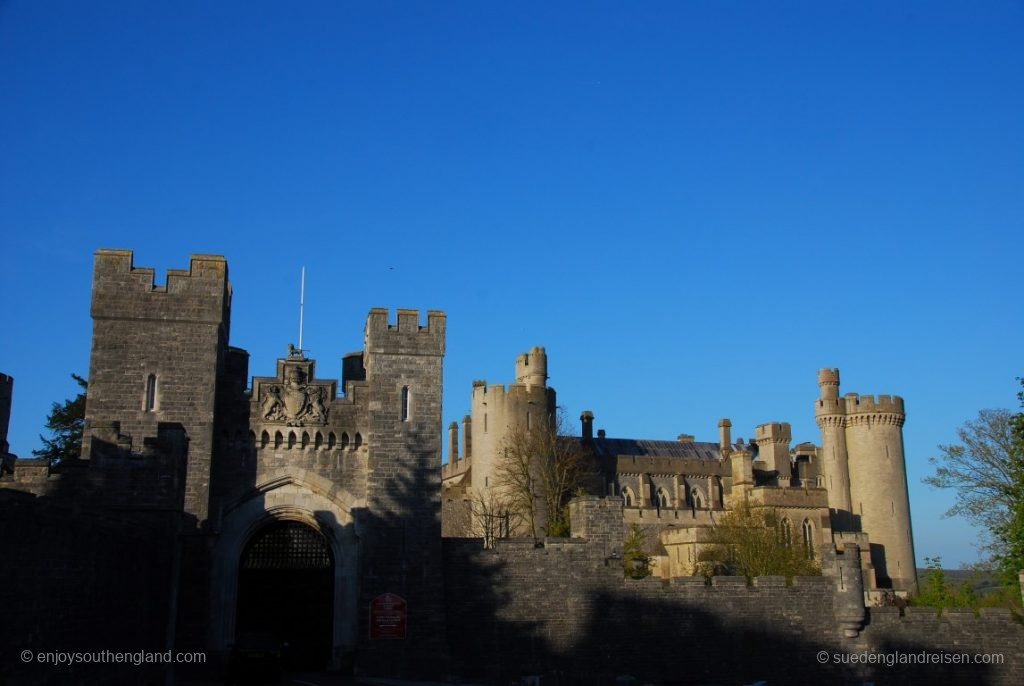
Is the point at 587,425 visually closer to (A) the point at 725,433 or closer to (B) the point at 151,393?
(A) the point at 725,433

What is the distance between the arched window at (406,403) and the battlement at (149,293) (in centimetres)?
499

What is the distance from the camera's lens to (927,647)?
2773 centimetres

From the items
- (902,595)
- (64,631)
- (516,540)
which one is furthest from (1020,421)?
(902,595)

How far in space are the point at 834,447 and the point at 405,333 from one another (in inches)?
1994

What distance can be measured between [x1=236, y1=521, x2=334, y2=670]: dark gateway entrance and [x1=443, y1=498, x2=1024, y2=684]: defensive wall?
3.44 meters

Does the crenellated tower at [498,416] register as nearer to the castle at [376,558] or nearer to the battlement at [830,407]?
the battlement at [830,407]

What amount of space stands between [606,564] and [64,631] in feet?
46.2

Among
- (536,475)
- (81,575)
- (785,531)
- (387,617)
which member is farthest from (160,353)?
(785,531)

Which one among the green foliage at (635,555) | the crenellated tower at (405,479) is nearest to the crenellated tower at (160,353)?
the crenellated tower at (405,479)

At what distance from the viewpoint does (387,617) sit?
2509 cm

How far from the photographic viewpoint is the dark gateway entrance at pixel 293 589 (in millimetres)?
26094

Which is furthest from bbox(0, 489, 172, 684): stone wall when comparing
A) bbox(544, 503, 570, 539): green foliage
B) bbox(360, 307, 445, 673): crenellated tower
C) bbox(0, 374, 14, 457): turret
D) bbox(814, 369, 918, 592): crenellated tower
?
bbox(814, 369, 918, 592): crenellated tower

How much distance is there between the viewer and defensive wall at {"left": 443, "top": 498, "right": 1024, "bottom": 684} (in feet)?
84.2

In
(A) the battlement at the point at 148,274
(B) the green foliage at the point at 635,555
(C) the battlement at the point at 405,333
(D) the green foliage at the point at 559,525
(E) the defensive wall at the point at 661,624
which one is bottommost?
(E) the defensive wall at the point at 661,624
